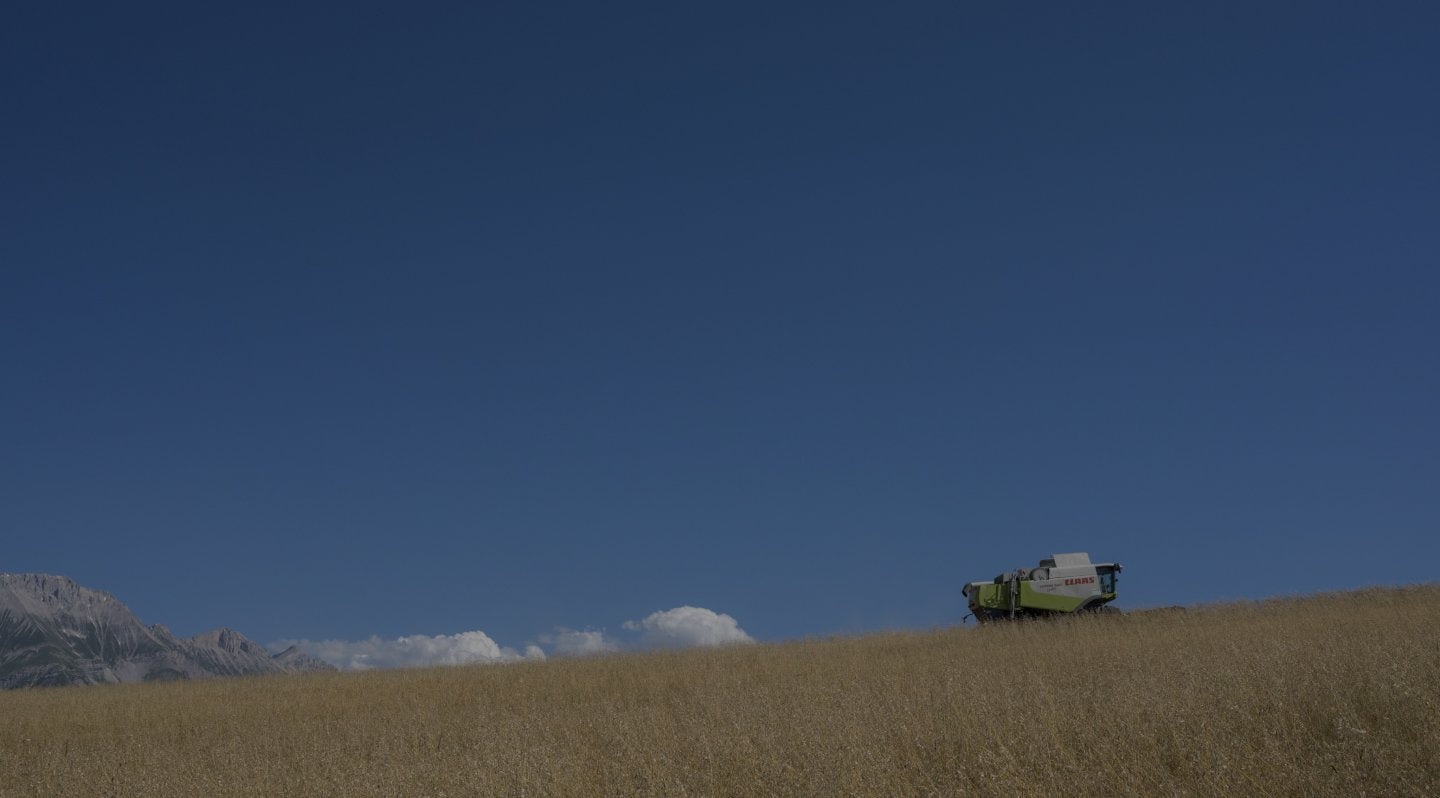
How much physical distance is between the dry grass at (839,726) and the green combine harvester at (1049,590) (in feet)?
17.6

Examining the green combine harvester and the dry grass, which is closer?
the dry grass

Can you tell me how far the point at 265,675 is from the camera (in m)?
26.1

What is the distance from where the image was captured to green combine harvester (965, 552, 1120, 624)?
26.8 meters

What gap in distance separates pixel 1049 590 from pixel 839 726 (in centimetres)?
1874

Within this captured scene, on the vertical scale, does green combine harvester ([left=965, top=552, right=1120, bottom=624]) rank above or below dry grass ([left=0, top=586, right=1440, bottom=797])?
above

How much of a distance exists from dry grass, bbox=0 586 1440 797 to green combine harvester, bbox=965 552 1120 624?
17.6ft

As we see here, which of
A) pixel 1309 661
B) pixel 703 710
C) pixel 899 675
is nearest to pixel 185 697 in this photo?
pixel 703 710

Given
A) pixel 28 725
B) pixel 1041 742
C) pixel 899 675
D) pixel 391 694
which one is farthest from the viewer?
pixel 391 694

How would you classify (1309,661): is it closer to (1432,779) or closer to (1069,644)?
(1432,779)

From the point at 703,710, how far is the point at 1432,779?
28.7 feet

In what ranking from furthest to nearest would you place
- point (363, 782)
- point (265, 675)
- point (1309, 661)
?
point (265, 675) → point (1309, 661) → point (363, 782)

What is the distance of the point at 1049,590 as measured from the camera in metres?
26.9

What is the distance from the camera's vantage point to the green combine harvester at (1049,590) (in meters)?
26.8

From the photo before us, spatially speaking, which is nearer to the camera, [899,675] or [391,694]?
[899,675]
